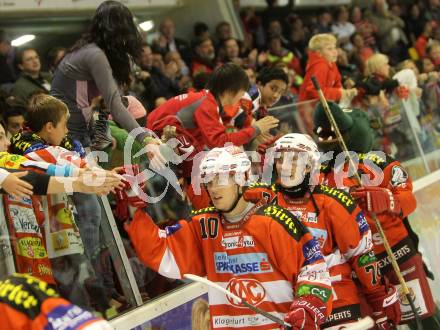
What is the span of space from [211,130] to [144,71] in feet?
9.04

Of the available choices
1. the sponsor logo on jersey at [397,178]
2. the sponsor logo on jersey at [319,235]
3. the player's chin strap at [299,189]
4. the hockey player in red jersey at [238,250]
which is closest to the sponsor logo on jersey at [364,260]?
the sponsor logo on jersey at [319,235]

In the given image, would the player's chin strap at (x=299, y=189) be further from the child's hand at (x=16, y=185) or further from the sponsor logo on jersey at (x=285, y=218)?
the child's hand at (x=16, y=185)

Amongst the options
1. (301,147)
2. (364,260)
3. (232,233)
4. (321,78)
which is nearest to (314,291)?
(232,233)

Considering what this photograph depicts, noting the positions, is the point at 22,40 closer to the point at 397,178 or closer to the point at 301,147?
the point at 397,178

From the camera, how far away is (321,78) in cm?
581

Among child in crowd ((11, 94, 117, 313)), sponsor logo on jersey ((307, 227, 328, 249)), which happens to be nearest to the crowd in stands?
child in crowd ((11, 94, 117, 313))

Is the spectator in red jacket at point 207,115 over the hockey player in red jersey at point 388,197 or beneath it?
over

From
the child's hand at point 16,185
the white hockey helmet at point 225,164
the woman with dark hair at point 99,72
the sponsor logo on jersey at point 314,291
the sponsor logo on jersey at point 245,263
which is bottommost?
the sponsor logo on jersey at point 314,291

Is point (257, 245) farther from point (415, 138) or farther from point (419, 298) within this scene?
point (415, 138)

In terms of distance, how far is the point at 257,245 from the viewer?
306 centimetres

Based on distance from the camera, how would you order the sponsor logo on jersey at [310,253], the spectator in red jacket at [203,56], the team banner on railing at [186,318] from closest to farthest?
the sponsor logo on jersey at [310,253]
the team banner on railing at [186,318]
the spectator in red jacket at [203,56]

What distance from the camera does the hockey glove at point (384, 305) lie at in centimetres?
367

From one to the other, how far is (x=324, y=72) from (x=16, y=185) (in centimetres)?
338

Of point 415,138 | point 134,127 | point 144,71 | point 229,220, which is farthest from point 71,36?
point 229,220
